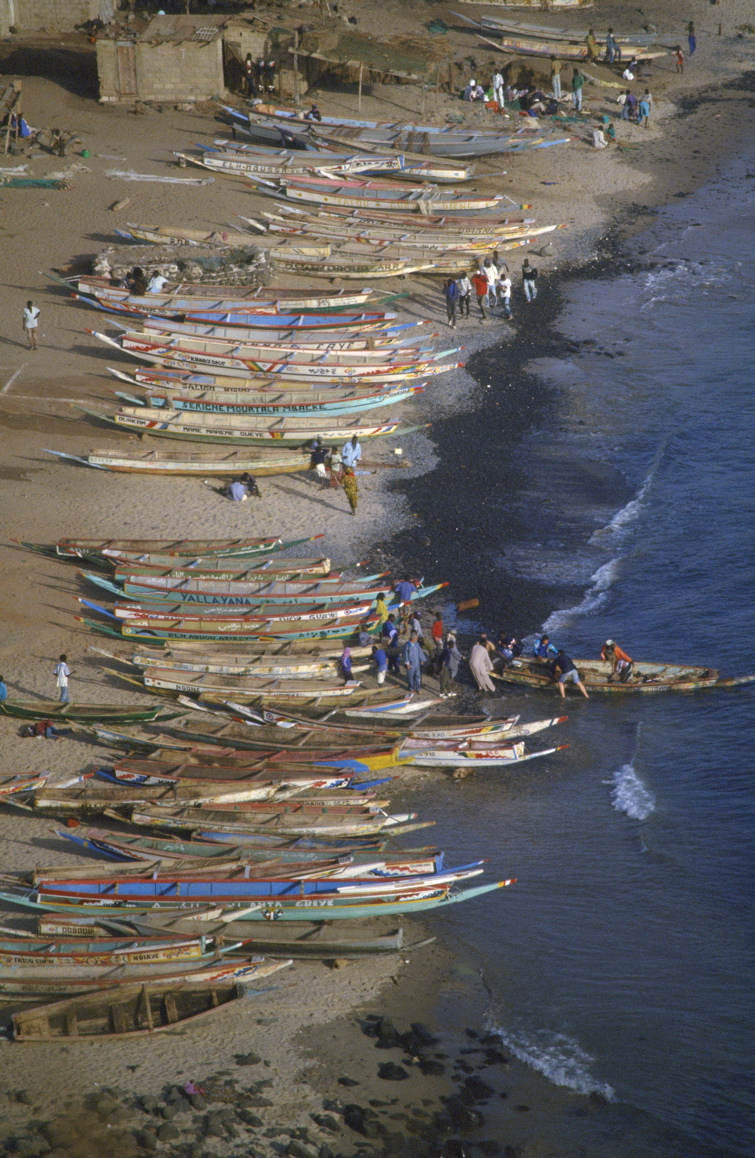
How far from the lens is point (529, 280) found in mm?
43781

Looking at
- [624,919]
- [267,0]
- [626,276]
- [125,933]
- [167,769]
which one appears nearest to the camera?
[125,933]

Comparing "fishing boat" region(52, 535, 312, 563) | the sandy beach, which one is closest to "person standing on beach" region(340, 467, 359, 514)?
the sandy beach

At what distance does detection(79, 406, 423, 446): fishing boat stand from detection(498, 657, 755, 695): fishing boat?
10.9 m

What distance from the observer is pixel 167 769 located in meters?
Result: 21.9

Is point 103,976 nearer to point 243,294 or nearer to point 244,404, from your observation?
point 244,404

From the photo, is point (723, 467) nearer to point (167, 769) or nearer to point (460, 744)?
point (460, 744)

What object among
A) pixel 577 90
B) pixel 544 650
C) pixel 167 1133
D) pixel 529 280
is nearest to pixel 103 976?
pixel 167 1133

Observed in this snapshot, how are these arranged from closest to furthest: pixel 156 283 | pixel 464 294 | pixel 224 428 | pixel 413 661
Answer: pixel 413 661 → pixel 224 428 → pixel 156 283 → pixel 464 294

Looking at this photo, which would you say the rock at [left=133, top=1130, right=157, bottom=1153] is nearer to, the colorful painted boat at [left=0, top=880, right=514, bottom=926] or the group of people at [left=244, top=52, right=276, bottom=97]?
the colorful painted boat at [left=0, top=880, right=514, bottom=926]

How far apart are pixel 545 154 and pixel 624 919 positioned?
4407cm

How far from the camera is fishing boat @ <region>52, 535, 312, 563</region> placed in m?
27.8

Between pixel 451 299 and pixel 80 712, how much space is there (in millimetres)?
23437

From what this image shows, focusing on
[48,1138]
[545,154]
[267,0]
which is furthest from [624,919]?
[267,0]

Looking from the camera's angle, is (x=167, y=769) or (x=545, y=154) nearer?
(x=167, y=769)
